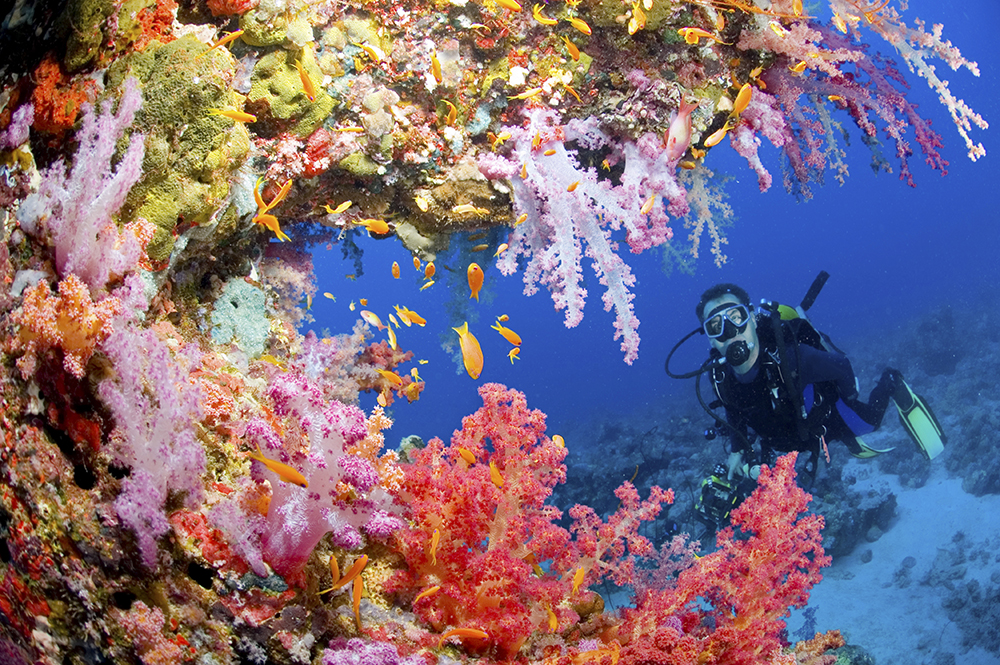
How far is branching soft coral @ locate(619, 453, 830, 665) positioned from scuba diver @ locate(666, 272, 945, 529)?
393cm

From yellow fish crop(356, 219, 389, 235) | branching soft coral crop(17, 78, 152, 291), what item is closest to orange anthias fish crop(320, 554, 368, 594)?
branching soft coral crop(17, 78, 152, 291)

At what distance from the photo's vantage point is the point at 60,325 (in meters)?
1.71

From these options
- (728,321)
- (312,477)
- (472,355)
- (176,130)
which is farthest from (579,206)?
(728,321)

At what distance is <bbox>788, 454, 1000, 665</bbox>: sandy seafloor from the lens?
9078mm

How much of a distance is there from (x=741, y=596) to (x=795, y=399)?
16.0 feet

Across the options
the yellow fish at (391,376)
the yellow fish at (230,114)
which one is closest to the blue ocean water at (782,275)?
the yellow fish at (391,376)

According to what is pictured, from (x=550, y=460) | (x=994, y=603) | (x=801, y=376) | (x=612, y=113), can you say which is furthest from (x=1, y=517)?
(x=994, y=603)

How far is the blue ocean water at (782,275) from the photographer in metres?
48.8

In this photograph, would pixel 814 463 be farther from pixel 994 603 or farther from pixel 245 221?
pixel 245 221

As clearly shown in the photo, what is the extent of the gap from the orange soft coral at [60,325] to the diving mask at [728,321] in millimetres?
6692

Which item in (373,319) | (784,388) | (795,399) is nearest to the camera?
(373,319)

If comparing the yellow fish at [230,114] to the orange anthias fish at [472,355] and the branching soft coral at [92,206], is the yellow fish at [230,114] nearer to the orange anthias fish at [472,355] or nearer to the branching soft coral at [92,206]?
the branching soft coral at [92,206]

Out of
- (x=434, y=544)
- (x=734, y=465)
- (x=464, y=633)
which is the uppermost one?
(x=734, y=465)

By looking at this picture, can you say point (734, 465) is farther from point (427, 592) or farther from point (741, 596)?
point (427, 592)
